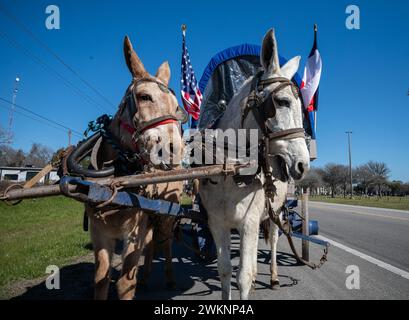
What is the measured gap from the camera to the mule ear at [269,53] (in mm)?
2922

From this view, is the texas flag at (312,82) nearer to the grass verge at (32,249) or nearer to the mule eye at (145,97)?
the mule eye at (145,97)

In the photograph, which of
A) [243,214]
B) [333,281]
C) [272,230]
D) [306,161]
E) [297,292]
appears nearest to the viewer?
[306,161]

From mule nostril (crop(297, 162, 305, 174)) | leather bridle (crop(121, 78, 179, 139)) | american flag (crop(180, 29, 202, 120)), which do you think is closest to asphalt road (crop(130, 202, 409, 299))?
mule nostril (crop(297, 162, 305, 174))

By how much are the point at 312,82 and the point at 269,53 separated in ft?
8.78

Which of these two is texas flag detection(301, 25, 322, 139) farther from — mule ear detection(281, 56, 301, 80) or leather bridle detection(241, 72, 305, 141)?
leather bridle detection(241, 72, 305, 141)

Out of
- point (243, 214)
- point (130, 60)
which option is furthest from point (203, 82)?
point (243, 214)

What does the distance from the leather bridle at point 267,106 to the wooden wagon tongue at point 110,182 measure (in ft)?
1.45

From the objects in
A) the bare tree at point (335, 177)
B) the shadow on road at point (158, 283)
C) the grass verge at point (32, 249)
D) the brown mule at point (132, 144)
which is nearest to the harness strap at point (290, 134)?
the brown mule at point (132, 144)

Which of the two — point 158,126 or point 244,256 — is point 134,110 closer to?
point 158,126

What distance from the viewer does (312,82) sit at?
5.34 m

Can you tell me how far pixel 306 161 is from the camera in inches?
102
